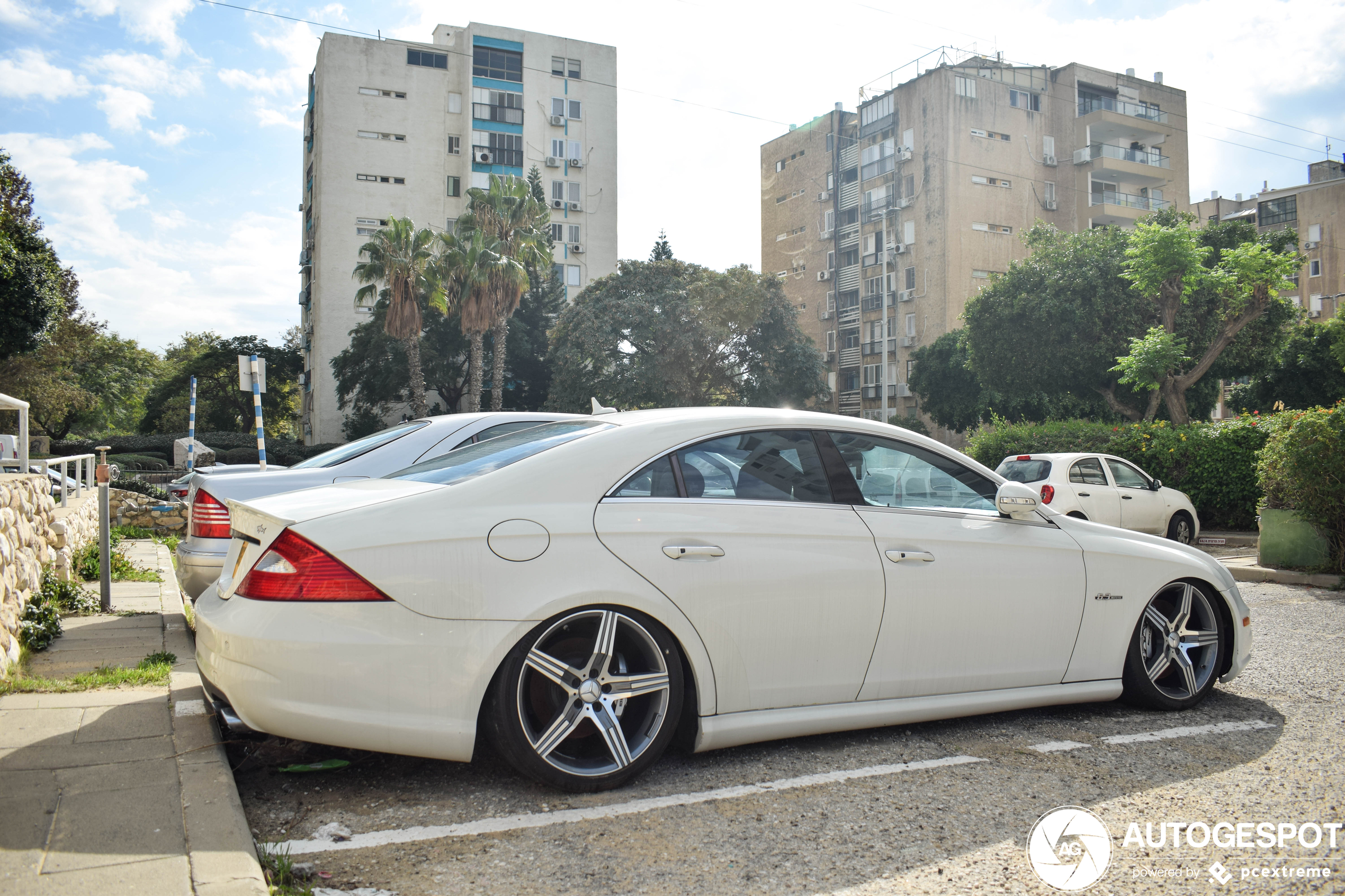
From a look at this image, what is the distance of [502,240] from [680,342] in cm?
872

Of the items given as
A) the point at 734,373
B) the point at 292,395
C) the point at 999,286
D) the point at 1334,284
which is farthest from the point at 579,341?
the point at 1334,284

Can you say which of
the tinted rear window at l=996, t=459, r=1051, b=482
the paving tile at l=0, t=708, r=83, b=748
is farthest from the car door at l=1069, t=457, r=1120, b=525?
the paving tile at l=0, t=708, r=83, b=748

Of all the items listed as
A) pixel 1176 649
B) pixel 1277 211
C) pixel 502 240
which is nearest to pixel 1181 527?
pixel 1176 649

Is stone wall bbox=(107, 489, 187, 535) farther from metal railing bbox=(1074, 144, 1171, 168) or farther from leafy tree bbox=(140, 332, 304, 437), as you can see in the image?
metal railing bbox=(1074, 144, 1171, 168)

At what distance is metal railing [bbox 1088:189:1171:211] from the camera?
54594mm

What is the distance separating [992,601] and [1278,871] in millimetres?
1471

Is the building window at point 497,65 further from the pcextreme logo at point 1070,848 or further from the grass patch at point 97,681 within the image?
the pcextreme logo at point 1070,848

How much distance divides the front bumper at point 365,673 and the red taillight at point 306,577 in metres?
0.03

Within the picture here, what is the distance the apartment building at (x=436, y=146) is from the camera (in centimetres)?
5309

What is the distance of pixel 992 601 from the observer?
13.5 ft

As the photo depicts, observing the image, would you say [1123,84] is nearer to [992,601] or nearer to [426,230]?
[426,230]

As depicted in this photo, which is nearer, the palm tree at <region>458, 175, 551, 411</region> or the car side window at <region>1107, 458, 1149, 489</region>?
the car side window at <region>1107, 458, 1149, 489</region>

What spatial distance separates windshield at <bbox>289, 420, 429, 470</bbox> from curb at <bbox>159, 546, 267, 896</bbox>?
220cm

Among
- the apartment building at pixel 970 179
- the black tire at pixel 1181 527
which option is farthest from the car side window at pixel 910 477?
the apartment building at pixel 970 179
